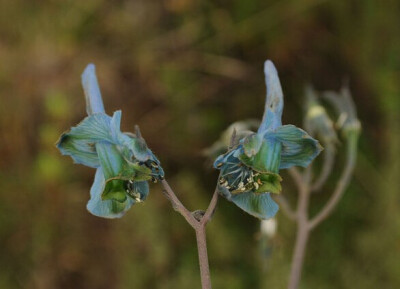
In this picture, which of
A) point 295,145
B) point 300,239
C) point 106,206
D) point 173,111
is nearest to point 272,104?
point 295,145

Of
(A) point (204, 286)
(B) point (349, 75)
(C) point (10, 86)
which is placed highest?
(A) point (204, 286)

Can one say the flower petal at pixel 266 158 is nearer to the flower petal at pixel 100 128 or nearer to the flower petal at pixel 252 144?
the flower petal at pixel 252 144

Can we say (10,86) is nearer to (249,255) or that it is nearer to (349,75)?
(249,255)

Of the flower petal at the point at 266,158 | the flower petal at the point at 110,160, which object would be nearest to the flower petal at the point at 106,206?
the flower petal at the point at 110,160

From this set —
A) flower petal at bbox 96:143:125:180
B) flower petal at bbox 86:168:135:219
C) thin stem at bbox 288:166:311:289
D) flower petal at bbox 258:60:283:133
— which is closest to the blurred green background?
thin stem at bbox 288:166:311:289

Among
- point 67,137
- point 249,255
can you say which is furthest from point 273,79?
point 249,255

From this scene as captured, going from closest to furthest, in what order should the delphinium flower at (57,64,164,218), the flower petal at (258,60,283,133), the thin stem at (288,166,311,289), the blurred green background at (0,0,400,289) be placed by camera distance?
the delphinium flower at (57,64,164,218) < the flower petal at (258,60,283,133) < the thin stem at (288,166,311,289) < the blurred green background at (0,0,400,289)

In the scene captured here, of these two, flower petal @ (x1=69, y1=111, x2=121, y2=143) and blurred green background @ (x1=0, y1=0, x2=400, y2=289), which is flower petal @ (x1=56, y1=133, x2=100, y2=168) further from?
blurred green background @ (x1=0, y1=0, x2=400, y2=289)
